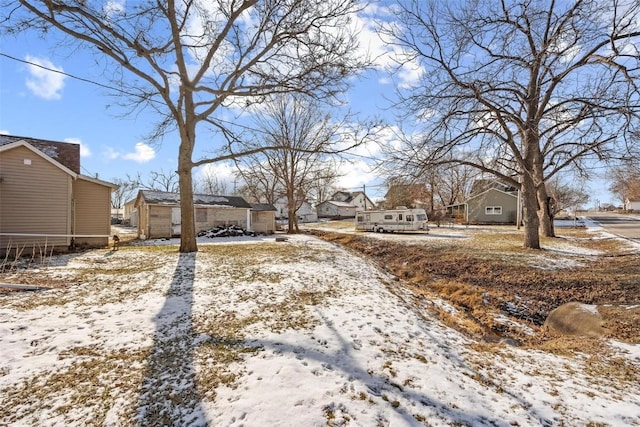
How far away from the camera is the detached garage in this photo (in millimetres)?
19656

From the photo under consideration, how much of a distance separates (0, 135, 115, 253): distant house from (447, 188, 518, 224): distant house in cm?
3757

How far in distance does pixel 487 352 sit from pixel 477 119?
842cm

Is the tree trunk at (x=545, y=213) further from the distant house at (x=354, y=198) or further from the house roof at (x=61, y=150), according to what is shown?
the distant house at (x=354, y=198)

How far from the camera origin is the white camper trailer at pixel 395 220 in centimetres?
2516

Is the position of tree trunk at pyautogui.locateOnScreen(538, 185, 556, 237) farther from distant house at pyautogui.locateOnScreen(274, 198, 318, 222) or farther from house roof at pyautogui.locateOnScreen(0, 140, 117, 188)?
Result: distant house at pyautogui.locateOnScreen(274, 198, 318, 222)

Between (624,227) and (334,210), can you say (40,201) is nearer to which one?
(624,227)

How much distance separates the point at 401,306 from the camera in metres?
6.08

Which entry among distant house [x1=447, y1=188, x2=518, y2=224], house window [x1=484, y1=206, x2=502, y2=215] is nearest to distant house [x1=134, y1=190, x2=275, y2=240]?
distant house [x1=447, y1=188, x2=518, y2=224]

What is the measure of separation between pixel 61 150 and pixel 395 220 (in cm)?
2257

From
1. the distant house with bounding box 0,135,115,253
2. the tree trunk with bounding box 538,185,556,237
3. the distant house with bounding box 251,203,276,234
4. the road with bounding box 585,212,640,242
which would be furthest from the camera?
the distant house with bounding box 251,203,276,234

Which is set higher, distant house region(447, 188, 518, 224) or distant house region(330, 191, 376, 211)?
distant house region(330, 191, 376, 211)

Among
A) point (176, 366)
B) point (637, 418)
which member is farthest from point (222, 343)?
point (637, 418)

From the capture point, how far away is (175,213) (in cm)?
2052

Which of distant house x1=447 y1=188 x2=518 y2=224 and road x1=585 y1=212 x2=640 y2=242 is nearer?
road x1=585 y1=212 x2=640 y2=242
